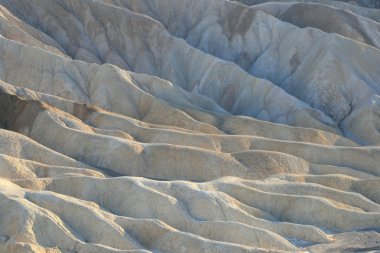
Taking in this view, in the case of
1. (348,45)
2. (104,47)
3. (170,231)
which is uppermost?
(170,231)

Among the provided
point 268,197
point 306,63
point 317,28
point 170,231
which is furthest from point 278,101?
point 170,231

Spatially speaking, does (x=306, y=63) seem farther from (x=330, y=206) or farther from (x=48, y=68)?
(x=330, y=206)

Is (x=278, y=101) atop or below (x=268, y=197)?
below

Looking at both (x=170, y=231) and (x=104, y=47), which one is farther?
(x=104, y=47)

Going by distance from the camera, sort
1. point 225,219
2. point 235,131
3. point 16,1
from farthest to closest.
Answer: point 16,1
point 235,131
point 225,219

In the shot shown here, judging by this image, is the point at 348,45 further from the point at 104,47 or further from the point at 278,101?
the point at 104,47

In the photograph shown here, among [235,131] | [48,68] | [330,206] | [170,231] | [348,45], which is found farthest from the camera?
[348,45]
